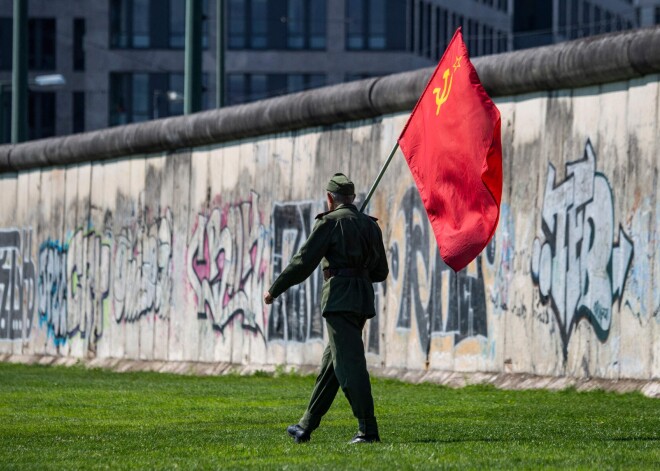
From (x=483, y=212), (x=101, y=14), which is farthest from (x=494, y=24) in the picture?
(x=483, y=212)

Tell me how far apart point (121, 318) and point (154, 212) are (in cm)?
175

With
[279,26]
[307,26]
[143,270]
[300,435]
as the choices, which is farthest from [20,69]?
[307,26]

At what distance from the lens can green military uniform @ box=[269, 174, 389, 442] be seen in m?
11.3

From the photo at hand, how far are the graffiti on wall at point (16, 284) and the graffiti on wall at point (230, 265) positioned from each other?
17.6 feet

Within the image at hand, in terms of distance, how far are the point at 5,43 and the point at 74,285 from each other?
5925 centimetres

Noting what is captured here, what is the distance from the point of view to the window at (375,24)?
81.5 metres

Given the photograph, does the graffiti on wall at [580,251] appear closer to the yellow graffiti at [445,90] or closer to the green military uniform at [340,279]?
the yellow graffiti at [445,90]

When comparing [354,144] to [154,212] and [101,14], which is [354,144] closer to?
[154,212]

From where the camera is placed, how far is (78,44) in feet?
279

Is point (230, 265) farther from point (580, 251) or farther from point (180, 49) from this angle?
point (180, 49)

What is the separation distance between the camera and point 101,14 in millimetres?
83500

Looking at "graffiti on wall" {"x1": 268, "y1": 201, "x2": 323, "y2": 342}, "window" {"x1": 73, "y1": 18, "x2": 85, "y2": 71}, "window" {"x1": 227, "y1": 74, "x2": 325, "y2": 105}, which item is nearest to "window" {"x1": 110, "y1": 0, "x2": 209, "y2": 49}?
"window" {"x1": 73, "y1": 18, "x2": 85, "y2": 71}

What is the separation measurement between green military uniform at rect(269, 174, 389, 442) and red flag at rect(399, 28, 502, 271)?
0.75 m

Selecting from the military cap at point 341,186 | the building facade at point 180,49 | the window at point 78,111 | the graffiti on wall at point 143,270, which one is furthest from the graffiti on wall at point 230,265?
the window at point 78,111
